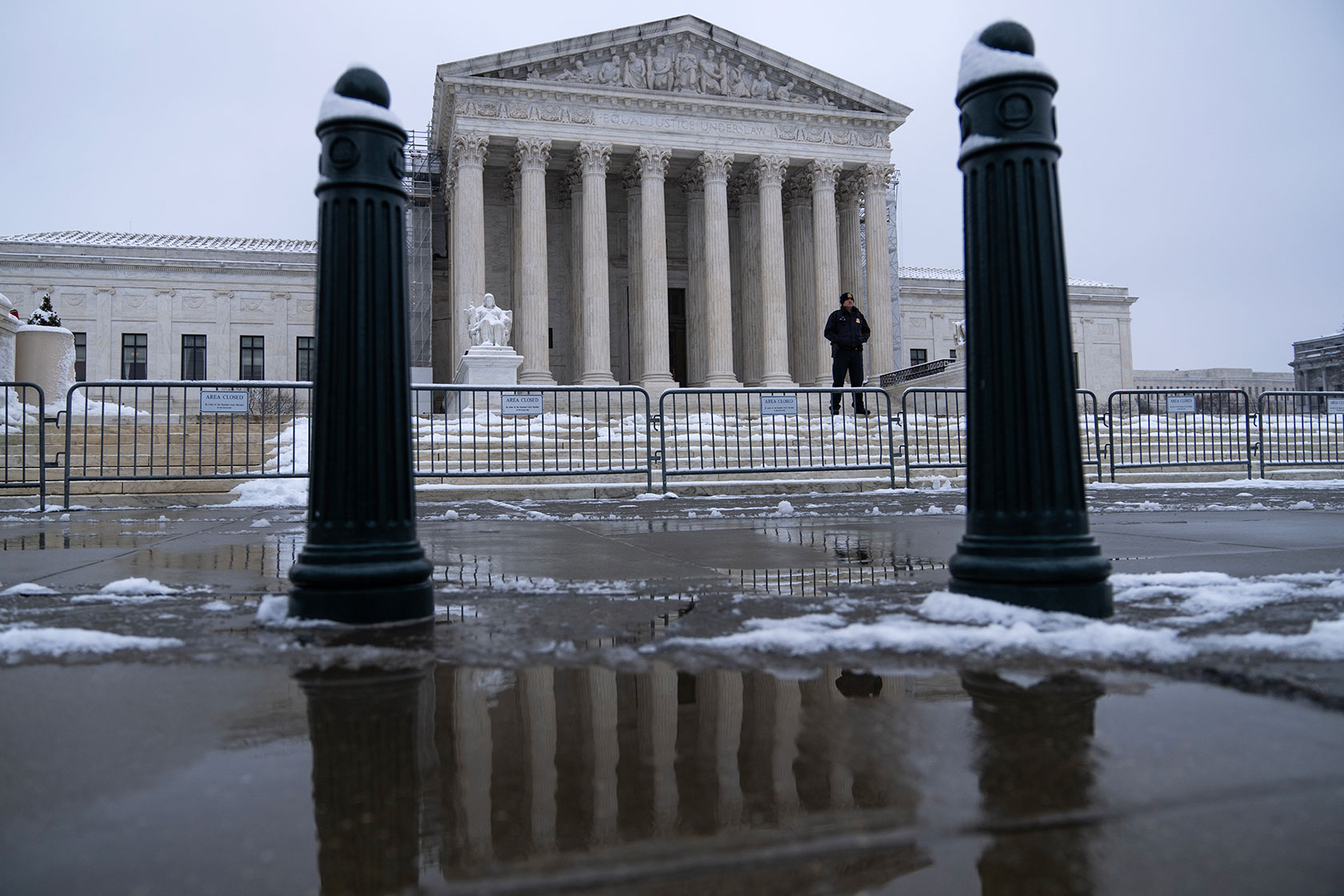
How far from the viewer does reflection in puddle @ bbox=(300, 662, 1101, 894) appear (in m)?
1.05

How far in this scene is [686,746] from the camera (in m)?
1.46

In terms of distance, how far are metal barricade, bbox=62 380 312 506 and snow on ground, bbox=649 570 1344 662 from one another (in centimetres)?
926

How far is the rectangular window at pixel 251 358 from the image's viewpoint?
4006cm

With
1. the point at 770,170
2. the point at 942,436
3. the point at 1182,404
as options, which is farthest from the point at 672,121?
the point at 1182,404

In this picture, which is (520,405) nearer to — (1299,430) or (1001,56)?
(1001,56)

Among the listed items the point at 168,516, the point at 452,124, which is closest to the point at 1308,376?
the point at 452,124

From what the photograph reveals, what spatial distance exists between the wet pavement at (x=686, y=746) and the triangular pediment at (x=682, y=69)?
105 feet

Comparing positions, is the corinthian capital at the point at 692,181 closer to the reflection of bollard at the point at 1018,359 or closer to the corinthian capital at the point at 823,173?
the corinthian capital at the point at 823,173

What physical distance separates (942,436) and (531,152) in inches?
749

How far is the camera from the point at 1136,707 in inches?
63.6

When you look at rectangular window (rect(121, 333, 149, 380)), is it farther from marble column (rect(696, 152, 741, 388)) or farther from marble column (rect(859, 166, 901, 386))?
marble column (rect(859, 166, 901, 386))

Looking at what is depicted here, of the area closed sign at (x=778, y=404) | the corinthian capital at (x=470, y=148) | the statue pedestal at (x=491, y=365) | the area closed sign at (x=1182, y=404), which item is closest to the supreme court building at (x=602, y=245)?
the corinthian capital at (x=470, y=148)

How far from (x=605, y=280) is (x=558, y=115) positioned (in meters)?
5.97

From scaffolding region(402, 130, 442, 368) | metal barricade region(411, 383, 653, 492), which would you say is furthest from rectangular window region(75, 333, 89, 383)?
metal barricade region(411, 383, 653, 492)
